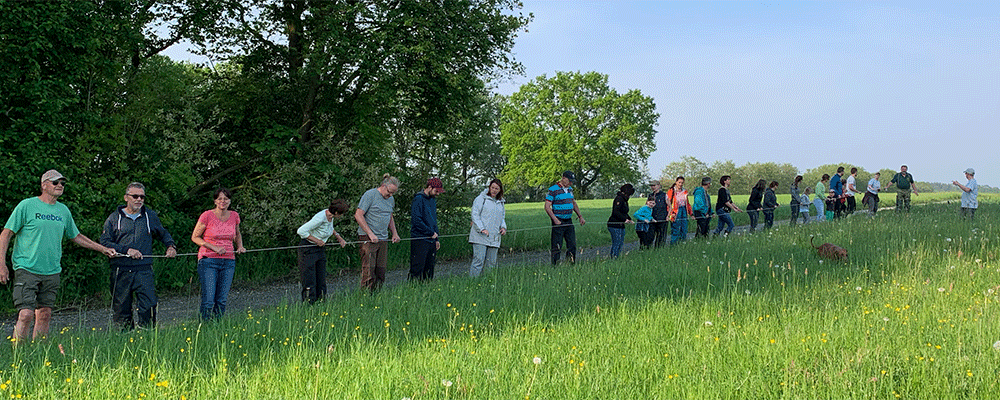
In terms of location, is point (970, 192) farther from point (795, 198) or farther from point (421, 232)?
point (421, 232)

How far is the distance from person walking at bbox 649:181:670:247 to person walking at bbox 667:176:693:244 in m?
0.82

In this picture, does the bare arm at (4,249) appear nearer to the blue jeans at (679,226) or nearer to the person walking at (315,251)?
the person walking at (315,251)

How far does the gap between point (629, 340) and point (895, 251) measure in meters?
7.40

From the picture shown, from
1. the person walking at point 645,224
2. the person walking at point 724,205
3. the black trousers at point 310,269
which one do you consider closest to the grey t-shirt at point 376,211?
the black trousers at point 310,269

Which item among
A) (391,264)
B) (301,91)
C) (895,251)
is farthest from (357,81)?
(895,251)

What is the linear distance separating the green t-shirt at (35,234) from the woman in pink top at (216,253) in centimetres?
139

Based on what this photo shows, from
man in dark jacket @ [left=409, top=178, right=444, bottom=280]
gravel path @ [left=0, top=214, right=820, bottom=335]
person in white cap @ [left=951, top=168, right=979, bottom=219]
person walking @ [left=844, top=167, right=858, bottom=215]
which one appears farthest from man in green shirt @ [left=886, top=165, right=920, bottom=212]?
man in dark jacket @ [left=409, top=178, right=444, bottom=280]

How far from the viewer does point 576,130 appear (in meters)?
56.6

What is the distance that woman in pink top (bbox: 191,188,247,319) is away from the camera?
8336mm

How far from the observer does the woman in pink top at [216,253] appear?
27.3 ft

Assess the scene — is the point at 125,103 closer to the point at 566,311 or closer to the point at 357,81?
the point at 357,81

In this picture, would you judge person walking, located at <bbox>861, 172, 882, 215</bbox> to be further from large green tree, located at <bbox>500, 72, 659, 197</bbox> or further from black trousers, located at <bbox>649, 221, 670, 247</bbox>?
large green tree, located at <bbox>500, 72, 659, 197</bbox>

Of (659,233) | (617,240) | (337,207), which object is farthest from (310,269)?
(659,233)

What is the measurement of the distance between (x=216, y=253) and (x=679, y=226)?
10.8 meters
